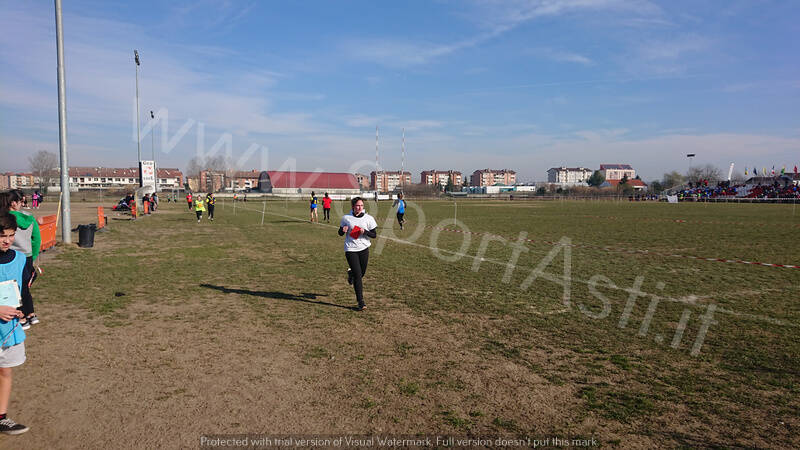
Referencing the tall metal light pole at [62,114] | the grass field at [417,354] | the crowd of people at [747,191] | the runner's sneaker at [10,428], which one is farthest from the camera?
the crowd of people at [747,191]

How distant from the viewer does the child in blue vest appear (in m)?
3.82

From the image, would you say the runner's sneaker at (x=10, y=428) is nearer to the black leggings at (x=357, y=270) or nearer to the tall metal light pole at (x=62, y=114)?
the black leggings at (x=357, y=270)

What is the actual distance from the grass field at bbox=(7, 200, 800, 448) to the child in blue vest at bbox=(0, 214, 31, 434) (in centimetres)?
29

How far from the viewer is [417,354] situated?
19.9ft

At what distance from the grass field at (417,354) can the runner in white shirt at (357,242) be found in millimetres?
547

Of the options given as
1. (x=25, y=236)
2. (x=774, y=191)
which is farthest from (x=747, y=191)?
(x=25, y=236)

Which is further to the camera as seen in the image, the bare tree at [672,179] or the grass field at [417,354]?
the bare tree at [672,179]

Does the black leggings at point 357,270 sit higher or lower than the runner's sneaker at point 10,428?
higher

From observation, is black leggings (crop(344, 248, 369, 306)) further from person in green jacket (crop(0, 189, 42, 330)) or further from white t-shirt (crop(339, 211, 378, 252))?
person in green jacket (crop(0, 189, 42, 330))

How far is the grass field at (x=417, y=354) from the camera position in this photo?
4.25m

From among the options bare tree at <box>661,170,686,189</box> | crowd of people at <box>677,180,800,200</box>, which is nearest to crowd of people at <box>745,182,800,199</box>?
crowd of people at <box>677,180,800,200</box>

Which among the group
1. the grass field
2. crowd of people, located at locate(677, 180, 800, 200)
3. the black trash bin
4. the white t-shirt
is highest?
crowd of people, located at locate(677, 180, 800, 200)

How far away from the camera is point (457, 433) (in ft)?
13.4

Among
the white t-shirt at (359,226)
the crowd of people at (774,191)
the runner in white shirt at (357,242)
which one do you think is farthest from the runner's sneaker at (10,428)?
the crowd of people at (774,191)
